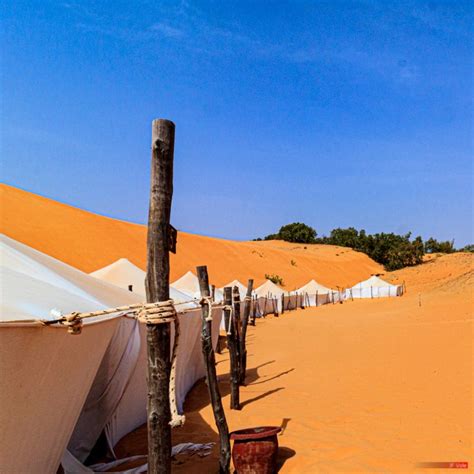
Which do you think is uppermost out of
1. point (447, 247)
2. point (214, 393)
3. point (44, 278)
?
point (447, 247)

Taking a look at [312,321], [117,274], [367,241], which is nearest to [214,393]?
[117,274]

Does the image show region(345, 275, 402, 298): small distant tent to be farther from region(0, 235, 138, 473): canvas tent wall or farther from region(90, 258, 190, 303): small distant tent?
region(0, 235, 138, 473): canvas tent wall

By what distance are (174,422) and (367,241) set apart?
72.0 metres

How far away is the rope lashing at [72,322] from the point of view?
328 centimetres

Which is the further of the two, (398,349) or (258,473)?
(398,349)

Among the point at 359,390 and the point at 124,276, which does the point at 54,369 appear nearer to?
the point at 359,390

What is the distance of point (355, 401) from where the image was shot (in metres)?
8.10

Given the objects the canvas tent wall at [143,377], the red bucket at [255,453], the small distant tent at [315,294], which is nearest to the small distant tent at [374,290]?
the small distant tent at [315,294]

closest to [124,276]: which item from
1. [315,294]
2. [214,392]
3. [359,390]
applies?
[359,390]

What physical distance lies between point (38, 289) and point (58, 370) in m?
0.71

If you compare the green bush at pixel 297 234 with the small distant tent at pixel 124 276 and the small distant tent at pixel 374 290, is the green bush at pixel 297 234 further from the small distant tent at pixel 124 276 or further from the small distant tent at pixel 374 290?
the small distant tent at pixel 124 276

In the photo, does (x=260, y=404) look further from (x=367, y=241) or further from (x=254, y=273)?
(x=367, y=241)

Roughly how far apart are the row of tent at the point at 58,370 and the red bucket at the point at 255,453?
1498 mm

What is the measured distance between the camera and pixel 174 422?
3.83 m
